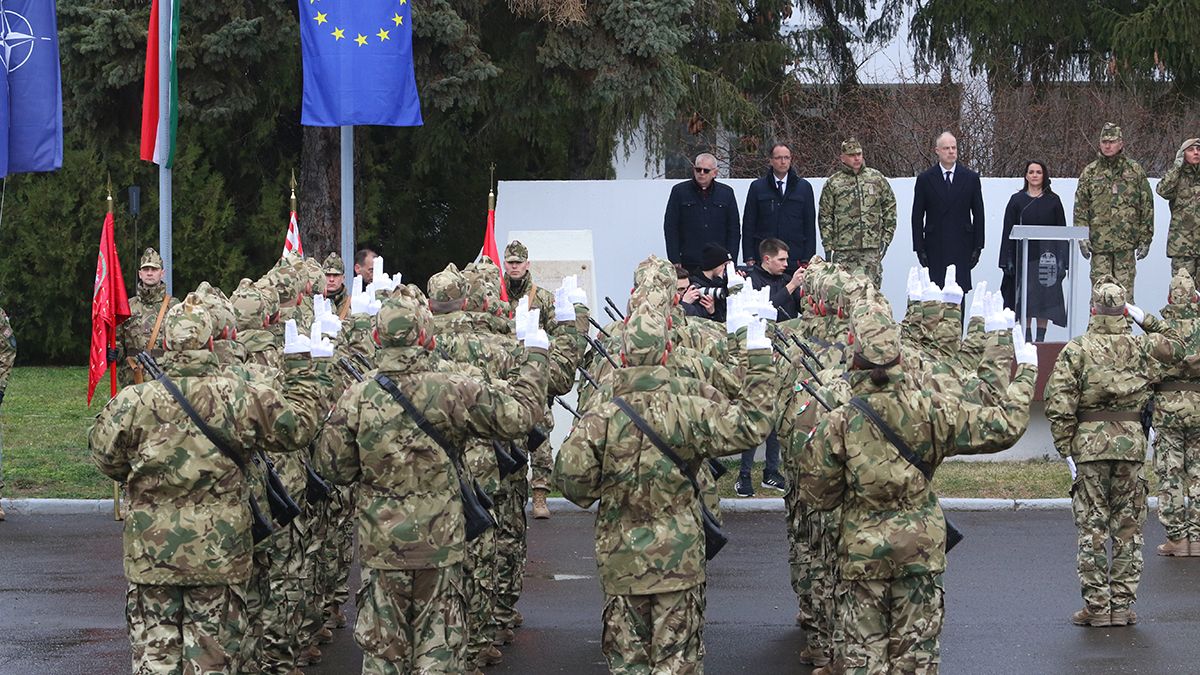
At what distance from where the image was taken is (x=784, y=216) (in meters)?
16.9

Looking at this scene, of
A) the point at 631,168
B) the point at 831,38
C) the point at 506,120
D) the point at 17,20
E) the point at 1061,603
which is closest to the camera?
the point at 1061,603

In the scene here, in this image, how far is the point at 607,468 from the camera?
7895 mm

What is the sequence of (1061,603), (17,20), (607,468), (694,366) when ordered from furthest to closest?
(17,20) → (1061,603) → (694,366) → (607,468)

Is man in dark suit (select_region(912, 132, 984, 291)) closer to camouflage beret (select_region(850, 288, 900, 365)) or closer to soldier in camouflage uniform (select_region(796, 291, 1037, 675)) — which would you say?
soldier in camouflage uniform (select_region(796, 291, 1037, 675))

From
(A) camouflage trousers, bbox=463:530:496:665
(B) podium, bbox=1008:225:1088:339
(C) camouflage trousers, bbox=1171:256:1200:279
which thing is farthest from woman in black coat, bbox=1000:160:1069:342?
(A) camouflage trousers, bbox=463:530:496:665

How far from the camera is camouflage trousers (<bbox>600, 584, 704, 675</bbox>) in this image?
311 inches

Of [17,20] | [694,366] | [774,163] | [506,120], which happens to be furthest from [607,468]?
[506,120]

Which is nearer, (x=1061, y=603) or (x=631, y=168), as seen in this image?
(x=1061, y=603)

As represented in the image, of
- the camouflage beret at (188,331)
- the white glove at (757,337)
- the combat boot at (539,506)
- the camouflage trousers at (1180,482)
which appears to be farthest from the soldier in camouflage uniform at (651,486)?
the combat boot at (539,506)

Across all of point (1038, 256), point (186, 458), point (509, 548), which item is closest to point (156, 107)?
point (509, 548)

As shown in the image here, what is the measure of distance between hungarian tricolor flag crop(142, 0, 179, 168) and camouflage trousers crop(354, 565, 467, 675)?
909cm

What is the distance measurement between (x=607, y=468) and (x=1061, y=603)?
4958 mm

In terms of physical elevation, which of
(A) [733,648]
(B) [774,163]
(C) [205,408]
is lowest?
(A) [733,648]

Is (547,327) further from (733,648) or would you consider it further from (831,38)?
(831,38)
